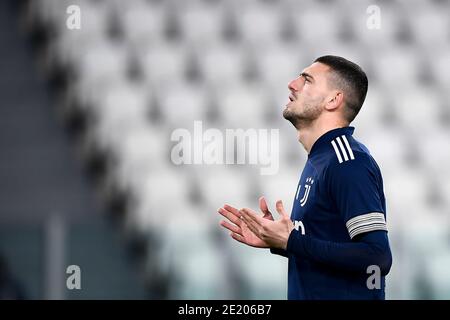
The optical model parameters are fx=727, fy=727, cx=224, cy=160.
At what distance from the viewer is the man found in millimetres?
1063

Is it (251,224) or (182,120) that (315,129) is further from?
(182,120)

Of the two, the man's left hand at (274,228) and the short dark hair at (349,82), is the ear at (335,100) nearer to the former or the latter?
the short dark hair at (349,82)

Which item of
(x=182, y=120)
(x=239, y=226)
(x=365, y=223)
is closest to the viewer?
(x=365, y=223)

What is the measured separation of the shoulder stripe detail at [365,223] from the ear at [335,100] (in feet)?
0.73

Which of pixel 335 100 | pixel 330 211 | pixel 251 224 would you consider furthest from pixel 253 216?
pixel 335 100

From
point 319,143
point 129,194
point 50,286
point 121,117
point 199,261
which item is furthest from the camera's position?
point 121,117

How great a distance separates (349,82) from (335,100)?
0.14 feet

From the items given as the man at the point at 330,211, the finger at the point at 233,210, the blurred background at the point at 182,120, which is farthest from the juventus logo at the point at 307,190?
the blurred background at the point at 182,120

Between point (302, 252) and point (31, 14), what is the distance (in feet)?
9.54

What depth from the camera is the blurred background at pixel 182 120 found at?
2.89 m

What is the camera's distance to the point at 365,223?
1.06 meters

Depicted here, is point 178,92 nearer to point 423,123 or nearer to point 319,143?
point 423,123
